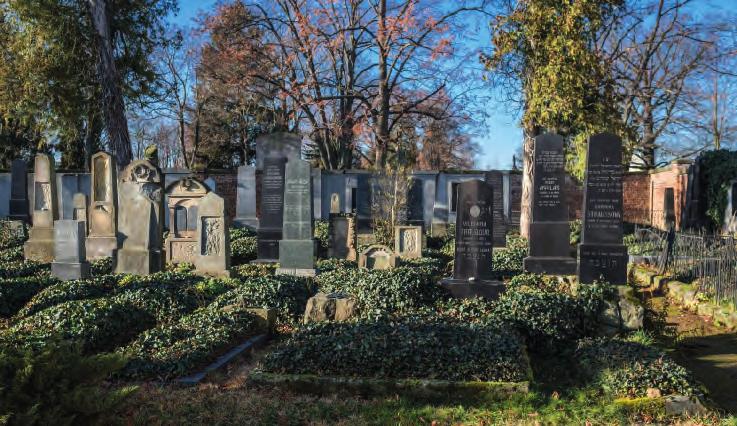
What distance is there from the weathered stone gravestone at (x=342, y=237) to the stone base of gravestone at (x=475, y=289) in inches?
291

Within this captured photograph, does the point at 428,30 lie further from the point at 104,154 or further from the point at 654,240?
the point at 104,154

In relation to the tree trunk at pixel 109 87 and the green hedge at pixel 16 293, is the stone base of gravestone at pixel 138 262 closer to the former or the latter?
the green hedge at pixel 16 293

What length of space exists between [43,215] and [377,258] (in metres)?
10.00

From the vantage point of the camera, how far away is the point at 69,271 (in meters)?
11.8

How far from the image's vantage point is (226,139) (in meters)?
37.0

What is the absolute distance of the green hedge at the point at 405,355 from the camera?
5.79 m

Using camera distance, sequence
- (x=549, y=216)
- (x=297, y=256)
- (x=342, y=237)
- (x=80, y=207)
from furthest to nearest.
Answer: (x=80, y=207)
(x=342, y=237)
(x=297, y=256)
(x=549, y=216)

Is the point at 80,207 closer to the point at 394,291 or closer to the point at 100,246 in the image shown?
the point at 100,246

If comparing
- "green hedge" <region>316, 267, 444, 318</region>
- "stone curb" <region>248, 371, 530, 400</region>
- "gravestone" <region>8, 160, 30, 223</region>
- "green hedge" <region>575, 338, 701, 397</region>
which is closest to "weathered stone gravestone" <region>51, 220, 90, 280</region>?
"green hedge" <region>316, 267, 444, 318</region>

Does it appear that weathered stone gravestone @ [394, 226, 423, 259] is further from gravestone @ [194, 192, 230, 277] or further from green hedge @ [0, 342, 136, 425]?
green hedge @ [0, 342, 136, 425]

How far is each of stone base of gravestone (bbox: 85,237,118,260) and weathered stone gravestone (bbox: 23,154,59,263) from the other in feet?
3.46

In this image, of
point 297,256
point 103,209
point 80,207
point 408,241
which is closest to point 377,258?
point 297,256

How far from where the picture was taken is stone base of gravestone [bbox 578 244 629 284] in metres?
10.2

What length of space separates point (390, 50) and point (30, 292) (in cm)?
1864
